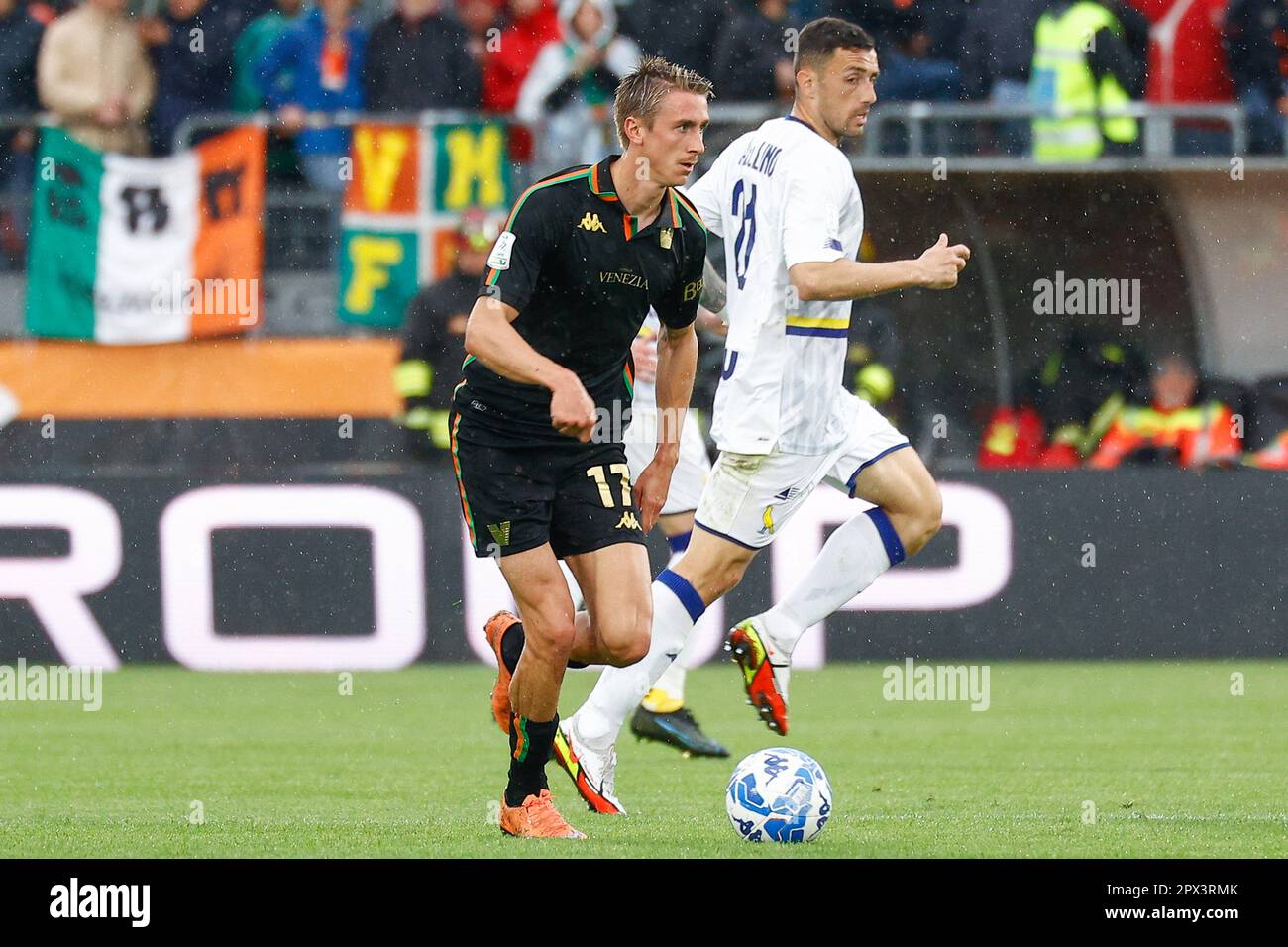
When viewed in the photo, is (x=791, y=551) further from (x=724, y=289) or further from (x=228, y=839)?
(x=228, y=839)

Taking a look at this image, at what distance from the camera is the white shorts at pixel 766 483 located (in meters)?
7.14

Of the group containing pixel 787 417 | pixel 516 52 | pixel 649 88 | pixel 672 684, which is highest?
pixel 516 52

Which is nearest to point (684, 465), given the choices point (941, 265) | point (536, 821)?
point (941, 265)

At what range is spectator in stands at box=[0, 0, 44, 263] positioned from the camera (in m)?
13.2

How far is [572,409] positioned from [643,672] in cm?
143

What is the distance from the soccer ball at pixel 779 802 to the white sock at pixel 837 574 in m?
1.16

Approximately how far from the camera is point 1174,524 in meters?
11.7

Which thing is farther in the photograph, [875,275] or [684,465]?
[684,465]

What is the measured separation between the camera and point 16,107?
1356 cm

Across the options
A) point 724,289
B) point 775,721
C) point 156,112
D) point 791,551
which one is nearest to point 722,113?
point 791,551

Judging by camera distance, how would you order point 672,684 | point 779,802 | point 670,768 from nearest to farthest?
1. point 779,802
2. point 670,768
3. point 672,684

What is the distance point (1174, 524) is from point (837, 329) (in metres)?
5.03

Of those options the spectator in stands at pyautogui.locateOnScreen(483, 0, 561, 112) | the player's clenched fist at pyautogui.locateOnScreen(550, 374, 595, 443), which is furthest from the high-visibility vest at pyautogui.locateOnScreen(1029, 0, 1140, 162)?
the player's clenched fist at pyautogui.locateOnScreen(550, 374, 595, 443)

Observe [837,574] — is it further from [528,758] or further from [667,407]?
[528,758]
